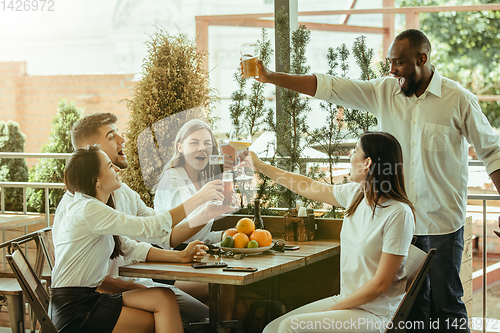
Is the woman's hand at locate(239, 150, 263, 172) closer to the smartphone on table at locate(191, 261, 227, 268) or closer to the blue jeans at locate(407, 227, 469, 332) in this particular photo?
the smartphone on table at locate(191, 261, 227, 268)

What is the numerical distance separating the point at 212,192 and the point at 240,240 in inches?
10.4

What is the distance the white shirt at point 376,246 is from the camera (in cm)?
173

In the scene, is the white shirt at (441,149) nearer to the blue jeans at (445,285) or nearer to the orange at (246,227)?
the blue jeans at (445,285)

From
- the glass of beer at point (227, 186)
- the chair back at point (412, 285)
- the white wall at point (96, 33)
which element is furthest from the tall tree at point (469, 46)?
the chair back at point (412, 285)

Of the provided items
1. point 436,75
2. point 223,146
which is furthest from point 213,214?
point 436,75

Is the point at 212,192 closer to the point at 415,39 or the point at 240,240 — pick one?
the point at 240,240

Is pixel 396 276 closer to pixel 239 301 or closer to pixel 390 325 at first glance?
pixel 390 325

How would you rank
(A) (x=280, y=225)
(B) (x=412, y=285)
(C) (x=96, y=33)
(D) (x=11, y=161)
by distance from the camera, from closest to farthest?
(B) (x=412, y=285), (A) (x=280, y=225), (D) (x=11, y=161), (C) (x=96, y=33)

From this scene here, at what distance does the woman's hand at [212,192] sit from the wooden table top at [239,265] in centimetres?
27

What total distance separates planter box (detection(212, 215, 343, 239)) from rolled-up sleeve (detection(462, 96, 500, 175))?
767 mm

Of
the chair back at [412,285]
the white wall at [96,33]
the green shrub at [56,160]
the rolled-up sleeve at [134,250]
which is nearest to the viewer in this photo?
the chair back at [412,285]

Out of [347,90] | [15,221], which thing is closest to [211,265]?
[347,90]

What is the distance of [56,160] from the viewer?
539 cm

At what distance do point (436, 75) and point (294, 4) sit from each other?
189 cm
